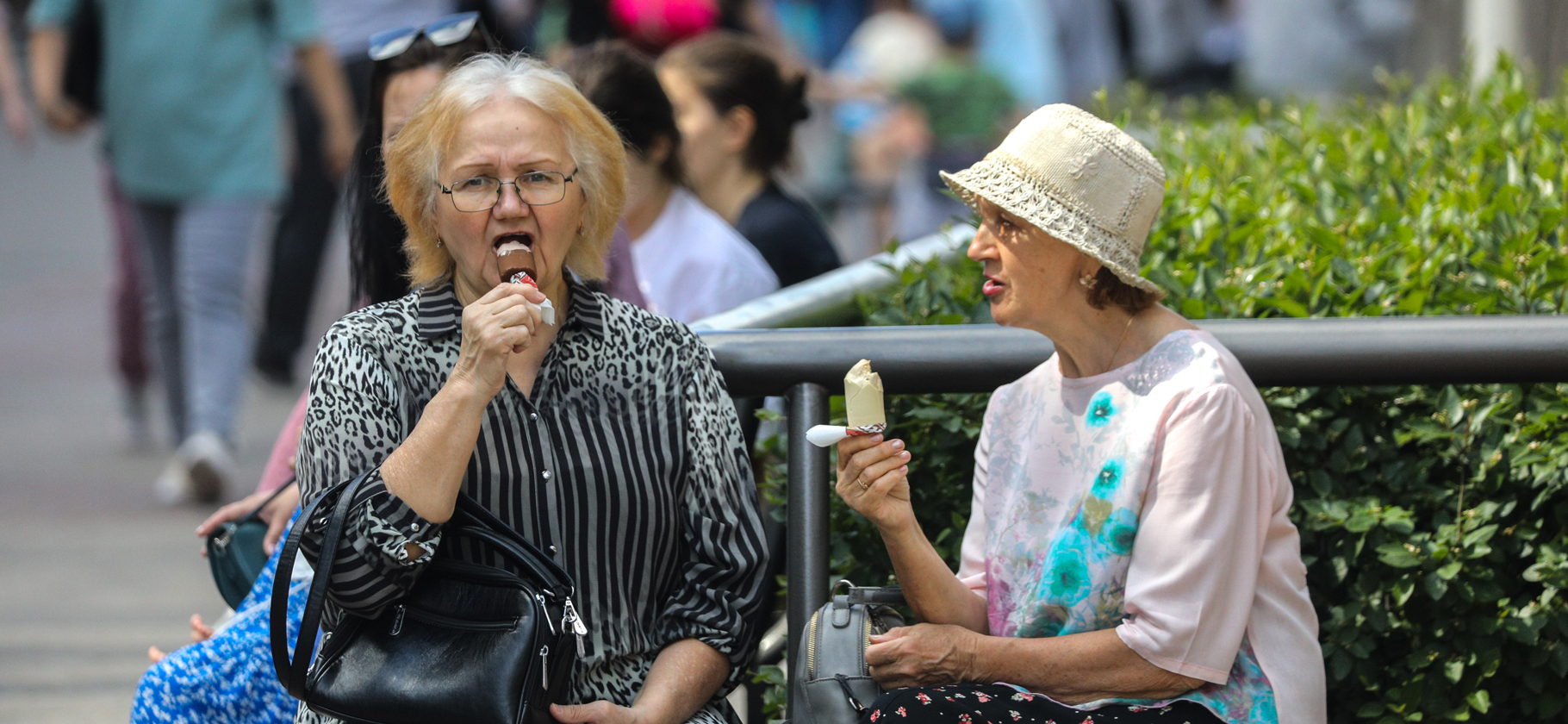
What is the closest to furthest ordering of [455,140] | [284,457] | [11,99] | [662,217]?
[455,140] → [284,457] → [662,217] → [11,99]

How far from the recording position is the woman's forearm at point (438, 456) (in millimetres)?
2504

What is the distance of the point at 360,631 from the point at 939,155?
8.57 metres

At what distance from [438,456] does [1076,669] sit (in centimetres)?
99

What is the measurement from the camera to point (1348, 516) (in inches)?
119

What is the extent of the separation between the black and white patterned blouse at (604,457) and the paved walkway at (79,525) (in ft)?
8.13

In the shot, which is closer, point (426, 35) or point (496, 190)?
point (496, 190)

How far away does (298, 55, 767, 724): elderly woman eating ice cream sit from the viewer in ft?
8.78

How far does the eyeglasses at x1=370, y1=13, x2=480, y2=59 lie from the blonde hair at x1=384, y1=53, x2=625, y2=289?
88 centimetres

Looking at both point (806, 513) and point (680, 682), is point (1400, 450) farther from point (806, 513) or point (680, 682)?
point (680, 682)

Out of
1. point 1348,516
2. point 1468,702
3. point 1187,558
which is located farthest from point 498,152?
point 1468,702

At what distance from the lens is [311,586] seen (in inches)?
96.8

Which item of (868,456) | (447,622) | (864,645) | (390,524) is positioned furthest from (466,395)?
(864,645)

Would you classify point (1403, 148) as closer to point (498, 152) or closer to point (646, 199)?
point (646, 199)

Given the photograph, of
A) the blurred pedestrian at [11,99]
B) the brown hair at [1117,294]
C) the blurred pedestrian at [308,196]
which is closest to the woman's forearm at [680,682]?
the brown hair at [1117,294]
